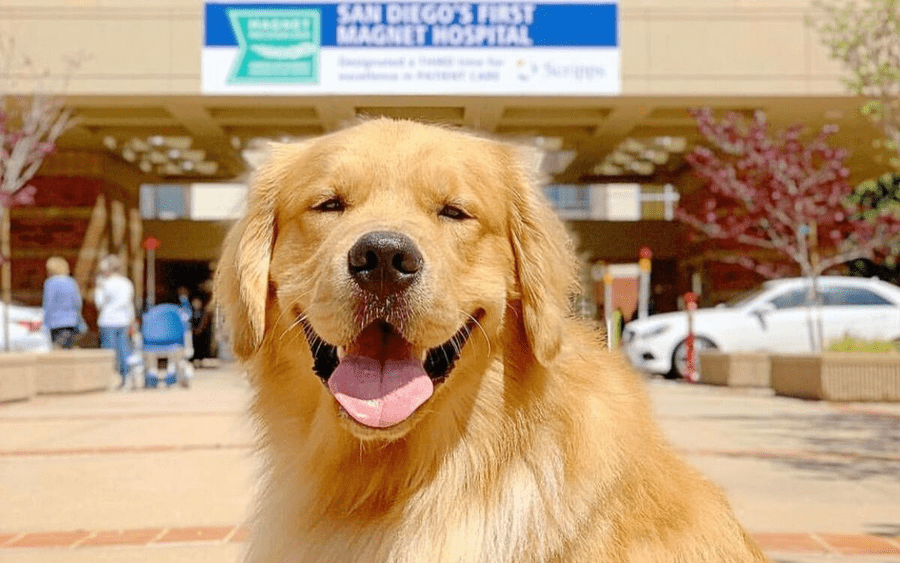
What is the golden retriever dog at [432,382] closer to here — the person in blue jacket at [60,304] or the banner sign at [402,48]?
the person in blue jacket at [60,304]

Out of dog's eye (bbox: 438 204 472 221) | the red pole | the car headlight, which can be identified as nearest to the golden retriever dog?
dog's eye (bbox: 438 204 472 221)

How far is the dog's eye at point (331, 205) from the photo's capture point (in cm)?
331

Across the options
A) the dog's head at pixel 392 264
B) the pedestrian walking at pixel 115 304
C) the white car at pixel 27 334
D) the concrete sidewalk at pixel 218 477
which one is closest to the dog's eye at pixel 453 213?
the dog's head at pixel 392 264

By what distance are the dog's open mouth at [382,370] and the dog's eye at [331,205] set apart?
372 millimetres

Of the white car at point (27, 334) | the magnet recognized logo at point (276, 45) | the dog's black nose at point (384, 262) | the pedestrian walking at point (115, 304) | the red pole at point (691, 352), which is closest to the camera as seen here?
the dog's black nose at point (384, 262)

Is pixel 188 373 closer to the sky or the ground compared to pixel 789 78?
closer to the ground

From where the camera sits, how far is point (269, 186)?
3.51m

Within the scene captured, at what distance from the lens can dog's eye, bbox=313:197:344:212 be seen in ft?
10.9

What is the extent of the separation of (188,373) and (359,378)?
53.5 ft

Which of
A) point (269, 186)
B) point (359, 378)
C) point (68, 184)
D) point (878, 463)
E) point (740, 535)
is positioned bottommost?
point (878, 463)

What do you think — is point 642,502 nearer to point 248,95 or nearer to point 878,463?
point 878,463

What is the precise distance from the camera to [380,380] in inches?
120

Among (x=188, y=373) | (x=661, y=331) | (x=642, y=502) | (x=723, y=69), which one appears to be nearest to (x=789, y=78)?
(x=723, y=69)

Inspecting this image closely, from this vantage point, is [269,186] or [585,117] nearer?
[269,186]
